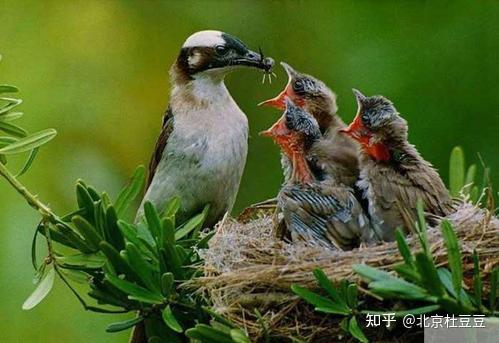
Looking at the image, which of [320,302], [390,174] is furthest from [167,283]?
[390,174]

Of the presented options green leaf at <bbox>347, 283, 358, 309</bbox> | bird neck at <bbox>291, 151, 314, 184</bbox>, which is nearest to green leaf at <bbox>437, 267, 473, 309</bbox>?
green leaf at <bbox>347, 283, 358, 309</bbox>

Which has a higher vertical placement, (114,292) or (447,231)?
(447,231)

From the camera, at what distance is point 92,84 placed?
407 centimetres

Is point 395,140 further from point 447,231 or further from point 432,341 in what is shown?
point 432,341

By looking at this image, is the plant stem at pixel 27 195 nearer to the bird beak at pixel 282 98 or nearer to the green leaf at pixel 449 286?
the green leaf at pixel 449 286

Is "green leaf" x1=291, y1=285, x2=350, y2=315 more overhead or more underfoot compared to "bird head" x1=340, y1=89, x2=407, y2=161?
more underfoot

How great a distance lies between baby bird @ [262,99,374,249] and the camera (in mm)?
2621

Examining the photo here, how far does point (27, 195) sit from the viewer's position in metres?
2.14

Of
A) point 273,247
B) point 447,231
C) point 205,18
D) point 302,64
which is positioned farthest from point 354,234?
point 205,18

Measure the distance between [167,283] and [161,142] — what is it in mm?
1491

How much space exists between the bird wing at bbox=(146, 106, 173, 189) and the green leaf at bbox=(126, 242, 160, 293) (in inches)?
57.2

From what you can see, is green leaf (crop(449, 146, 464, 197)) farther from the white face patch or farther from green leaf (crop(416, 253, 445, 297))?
green leaf (crop(416, 253, 445, 297))

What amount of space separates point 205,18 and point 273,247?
170 centimetres

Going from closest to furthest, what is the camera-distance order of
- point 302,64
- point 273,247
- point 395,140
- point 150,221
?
point 150,221 < point 273,247 < point 395,140 < point 302,64
